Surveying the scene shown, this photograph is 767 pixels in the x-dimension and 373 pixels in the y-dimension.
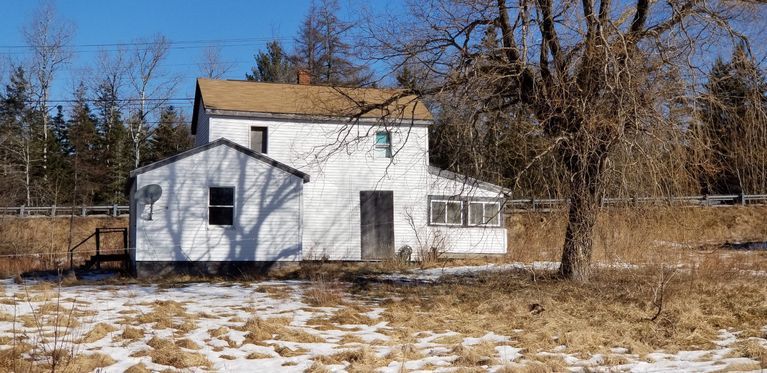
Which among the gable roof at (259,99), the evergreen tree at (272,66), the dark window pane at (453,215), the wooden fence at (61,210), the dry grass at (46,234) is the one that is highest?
the evergreen tree at (272,66)

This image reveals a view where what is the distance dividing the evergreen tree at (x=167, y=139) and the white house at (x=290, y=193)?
61.5ft

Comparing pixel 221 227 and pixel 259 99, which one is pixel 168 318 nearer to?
pixel 221 227

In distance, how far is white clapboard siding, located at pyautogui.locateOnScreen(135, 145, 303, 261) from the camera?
749 inches

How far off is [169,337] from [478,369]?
3.87 m

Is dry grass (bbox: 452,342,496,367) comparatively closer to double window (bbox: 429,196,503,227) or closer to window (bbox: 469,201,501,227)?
double window (bbox: 429,196,503,227)

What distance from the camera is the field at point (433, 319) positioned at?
7.53 meters

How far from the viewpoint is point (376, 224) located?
23.7 m

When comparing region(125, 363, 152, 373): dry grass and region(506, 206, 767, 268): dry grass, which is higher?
region(506, 206, 767, 268): dry grass

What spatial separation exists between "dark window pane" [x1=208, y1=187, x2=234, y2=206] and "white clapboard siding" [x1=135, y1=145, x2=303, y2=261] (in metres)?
0.17

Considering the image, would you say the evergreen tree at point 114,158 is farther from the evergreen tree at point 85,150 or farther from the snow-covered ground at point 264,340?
the snow-covered ground at point 264,340

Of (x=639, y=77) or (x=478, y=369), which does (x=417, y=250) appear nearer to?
(x=639, y=77)

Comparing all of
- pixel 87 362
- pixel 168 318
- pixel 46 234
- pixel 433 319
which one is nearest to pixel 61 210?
pixel 46 234

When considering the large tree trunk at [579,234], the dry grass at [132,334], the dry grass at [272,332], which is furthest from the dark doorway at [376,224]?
the dry grass at [132,334]

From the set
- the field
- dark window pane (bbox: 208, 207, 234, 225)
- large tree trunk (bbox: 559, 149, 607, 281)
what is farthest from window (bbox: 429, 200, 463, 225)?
large tree trunk (bbox: 559, 149, 607, 281)
